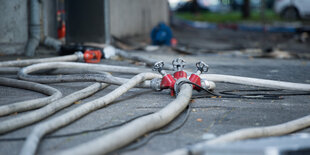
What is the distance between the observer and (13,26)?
269 inches

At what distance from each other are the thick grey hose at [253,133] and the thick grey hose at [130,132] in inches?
13.2

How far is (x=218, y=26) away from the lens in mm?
20891

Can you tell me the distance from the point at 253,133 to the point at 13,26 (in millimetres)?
5376

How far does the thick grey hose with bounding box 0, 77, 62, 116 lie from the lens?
10.1 ft

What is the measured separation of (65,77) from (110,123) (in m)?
1.44

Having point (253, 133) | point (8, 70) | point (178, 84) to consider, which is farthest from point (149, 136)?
point (8, 70)

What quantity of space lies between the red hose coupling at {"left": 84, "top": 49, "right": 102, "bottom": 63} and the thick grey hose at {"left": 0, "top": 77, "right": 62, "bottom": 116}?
168 centimetres

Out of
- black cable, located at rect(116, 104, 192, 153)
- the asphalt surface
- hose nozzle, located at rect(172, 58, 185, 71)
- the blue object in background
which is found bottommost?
the blue object in background

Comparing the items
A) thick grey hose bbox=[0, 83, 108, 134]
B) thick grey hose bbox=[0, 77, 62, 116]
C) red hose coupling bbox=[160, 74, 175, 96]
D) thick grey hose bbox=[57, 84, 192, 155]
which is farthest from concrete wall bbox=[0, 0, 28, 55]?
thick grey hose bbox=[57, 84, 192, 155]

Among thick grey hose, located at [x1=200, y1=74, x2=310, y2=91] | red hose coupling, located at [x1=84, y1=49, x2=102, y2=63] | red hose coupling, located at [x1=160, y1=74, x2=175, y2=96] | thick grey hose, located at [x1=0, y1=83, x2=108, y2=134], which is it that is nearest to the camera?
thick grey hose, located at [x1=0, y1=83, x2=108, y2=134]

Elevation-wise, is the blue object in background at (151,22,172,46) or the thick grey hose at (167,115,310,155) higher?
the thick grey hose at (167,115,310,155)

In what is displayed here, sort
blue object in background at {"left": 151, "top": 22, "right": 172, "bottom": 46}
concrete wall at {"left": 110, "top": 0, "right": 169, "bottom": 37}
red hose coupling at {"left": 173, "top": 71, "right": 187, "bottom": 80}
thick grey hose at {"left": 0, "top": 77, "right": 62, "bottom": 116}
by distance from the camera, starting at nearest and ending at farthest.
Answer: thick grey hose at {"left": 0, "top": 77, "right": 62, "bottom": 116} < red hose coupling at {"left": 173, "top": 71, "right": 187, "bottom": 80} < concrete wall at {"left": 110, "top": 0, "right": 169, "bottom": 37} < blue object in background at {"left": 151, "top": 22, "right": 172, "bottom": 46}

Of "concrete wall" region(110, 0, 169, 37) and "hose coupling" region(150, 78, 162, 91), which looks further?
"concrete wall" region(110, 0, 169, 37)

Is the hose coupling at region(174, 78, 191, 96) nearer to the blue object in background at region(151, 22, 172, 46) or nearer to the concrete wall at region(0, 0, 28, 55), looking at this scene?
the concrete wall at region(0, 0, 28, 55)
